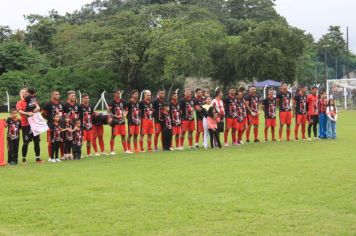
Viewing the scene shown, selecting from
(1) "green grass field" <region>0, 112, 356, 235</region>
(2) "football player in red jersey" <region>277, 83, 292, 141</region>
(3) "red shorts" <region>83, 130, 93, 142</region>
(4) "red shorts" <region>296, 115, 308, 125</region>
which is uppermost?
(2) "football player in red jersey" <region>277, 83, 292, 141</region>

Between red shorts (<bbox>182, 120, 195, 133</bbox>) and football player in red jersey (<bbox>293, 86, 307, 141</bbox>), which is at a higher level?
football player in red jersey (<bbox>293, 86, 307, 141</bbox>)

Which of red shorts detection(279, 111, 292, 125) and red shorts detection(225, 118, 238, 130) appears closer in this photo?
red shorts detection(225, 118, 238, 130)

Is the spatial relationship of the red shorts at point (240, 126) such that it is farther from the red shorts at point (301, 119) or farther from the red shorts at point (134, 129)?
the red shorts at point (134, 129)

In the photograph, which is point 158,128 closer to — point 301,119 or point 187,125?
point 187,125

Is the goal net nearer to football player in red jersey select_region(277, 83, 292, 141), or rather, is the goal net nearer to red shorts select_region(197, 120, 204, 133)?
football player in red jersey select_region(277, 83, 292, 141)

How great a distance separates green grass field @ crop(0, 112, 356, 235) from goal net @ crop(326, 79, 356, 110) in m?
31.0

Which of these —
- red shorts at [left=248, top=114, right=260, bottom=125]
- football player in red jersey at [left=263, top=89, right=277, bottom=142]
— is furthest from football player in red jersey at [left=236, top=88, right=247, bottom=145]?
football player in red jersey at [left=263, top=89, right=277, bottom=142]

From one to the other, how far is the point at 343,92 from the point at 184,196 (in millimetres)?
38384

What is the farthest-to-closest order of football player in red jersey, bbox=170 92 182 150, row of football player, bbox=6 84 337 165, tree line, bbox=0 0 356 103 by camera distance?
1. tree line, bbox=0 0 356 103
2. football player in red jersey, bbox=170 92 182 150
3. row of football player, bbox=6 84 337 165

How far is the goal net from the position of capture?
4331 centimetres

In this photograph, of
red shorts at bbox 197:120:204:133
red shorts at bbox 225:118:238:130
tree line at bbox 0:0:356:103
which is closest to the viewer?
red shorts at bbox 197:120:204:133

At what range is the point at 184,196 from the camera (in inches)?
335

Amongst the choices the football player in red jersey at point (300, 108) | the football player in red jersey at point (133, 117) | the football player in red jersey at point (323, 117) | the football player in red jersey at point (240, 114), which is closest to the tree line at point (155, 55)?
the football player in red jersey at point (323, 117)

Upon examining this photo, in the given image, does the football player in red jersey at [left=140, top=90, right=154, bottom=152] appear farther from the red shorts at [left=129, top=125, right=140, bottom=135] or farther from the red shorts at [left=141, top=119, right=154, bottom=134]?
the red shorts at [left=129, top=125, right=140, bottom=135]
